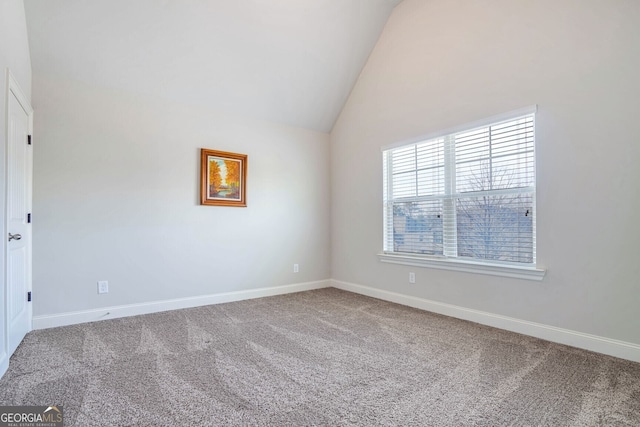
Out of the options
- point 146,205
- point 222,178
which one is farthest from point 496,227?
point 146,205

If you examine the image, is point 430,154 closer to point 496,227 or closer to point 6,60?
point 496,227

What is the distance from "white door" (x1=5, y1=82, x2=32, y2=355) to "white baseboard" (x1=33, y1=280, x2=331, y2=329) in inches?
7.3

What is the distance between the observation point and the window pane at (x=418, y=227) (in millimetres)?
3549

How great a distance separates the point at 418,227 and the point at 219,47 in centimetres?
298

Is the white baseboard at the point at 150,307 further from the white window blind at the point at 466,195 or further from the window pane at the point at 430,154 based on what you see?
the window pane at the point at 430,154

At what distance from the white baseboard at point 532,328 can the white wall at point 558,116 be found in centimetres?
5

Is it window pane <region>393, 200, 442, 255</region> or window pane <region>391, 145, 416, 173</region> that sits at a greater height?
window pane <region>391, 145, 416, 173</region>

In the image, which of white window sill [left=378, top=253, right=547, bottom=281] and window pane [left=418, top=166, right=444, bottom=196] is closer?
white window sill [left=378, top=253, right=547, bottom=281]

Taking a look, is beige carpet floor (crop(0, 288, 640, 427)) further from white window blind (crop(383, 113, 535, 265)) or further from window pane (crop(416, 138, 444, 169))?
window pane (crop(416, 138, 444, 169))

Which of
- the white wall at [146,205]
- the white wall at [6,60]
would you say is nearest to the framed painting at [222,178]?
the white wall at [146,205]

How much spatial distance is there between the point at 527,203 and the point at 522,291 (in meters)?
0.78

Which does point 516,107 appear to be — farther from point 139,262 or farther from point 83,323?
point 83,323

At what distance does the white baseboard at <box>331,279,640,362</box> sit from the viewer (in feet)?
7.55

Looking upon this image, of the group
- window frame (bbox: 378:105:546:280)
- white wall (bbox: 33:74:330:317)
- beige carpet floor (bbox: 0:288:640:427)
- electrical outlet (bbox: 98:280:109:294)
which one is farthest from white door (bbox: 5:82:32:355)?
window frame (bbox: 378:105:546:280)
